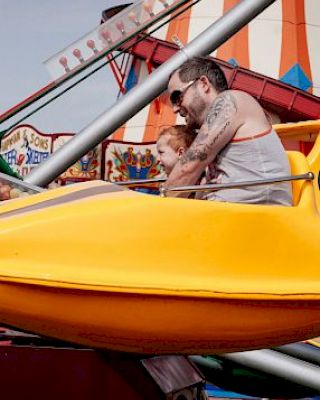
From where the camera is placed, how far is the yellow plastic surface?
118cm

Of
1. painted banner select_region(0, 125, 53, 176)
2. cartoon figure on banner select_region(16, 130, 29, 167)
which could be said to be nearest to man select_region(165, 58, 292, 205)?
painted banner select_region(0, 125, 53, 176)

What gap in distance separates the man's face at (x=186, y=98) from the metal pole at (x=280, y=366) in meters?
1.01

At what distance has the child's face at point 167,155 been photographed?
1797 millimetres

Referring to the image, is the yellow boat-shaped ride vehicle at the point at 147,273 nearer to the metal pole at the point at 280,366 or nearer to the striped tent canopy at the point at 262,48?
the metal pole at the point at 280,366

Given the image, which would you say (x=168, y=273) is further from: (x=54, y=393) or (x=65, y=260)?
(x=54, y=393)

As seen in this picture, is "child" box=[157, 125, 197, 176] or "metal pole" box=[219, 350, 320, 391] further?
"metal pole" box=[219, 350, 320, 391]

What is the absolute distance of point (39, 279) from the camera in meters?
1.16

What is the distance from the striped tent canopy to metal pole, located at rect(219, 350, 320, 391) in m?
7.07

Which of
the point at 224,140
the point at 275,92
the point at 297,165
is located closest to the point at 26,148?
the point at 275,92

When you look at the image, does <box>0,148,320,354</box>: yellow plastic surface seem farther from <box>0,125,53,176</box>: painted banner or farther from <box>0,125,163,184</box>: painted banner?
<box>0,125,53,176</box>: painted banner

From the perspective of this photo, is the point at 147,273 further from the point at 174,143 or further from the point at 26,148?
the point at 26,148

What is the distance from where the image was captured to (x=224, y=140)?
1556 millimetres

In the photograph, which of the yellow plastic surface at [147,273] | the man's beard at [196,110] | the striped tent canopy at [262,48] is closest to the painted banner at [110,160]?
the striped tent canopy at [262,48]

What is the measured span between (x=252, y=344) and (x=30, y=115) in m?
1.25
